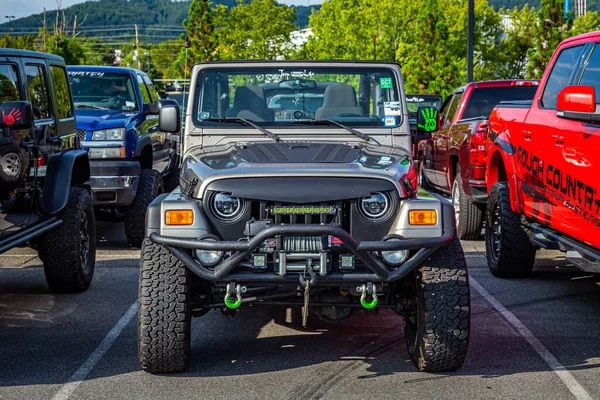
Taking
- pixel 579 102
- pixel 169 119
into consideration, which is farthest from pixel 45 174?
pixel 579 102

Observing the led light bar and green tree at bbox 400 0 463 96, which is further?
green tree at bbox 400 0 463 96

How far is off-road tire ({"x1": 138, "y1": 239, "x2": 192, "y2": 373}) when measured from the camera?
5.18 metres

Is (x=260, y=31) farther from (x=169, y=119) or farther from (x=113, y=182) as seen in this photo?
(x=169, y=119)

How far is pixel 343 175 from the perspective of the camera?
5145 mm

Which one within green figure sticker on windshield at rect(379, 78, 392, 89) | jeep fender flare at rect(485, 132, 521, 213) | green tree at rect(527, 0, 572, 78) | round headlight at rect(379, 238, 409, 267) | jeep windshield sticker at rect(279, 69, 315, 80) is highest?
green tree at rect(527, 0, 572, 78)

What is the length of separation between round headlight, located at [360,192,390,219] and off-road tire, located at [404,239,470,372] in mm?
399

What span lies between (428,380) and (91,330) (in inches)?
99.4

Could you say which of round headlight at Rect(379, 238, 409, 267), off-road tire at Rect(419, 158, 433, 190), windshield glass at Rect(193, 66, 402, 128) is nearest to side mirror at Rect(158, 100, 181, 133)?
windshield glass at Rect(193, 66, 402, 128)

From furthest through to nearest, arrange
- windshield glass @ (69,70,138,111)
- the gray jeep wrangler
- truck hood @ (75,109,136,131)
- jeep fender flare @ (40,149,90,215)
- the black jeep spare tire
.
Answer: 1. windshield glass @ (69,70,138,111)
2. truck hood @ (75,109,136,131)
3. jeep fender flare @ (40,149,90,215)
4. the black jeep spare tire
5. the gray jeep wrangler

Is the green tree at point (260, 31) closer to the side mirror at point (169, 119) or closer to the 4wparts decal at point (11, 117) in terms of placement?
the side mirror at point (169, 119)

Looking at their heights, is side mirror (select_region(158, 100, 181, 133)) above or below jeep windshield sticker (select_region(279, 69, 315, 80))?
below

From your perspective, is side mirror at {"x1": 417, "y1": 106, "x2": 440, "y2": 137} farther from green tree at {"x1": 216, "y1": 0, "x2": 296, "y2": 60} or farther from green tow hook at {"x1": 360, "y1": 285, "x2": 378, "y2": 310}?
green tree at {"x1": 216, "y1": 0, "x2": 296, "y2": 60}

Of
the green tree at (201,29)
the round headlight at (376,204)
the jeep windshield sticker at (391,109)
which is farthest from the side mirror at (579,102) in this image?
the green tree at (201,29)

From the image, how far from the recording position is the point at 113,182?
32.8ft
